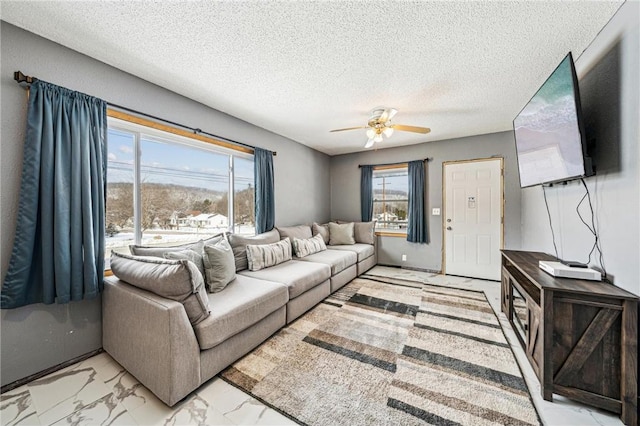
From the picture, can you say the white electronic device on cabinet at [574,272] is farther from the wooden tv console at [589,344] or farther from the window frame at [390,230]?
the window frame at [390,230]

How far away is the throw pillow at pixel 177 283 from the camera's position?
5.18 ft

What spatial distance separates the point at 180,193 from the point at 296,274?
1635 millimetres

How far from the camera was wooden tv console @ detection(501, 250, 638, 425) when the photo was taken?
1.33m

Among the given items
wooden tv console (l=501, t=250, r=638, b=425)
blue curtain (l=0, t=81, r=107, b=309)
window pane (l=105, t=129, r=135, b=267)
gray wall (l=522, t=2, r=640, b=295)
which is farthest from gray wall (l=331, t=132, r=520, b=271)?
blue curtain (l=0, t=81, r=107, b=309)

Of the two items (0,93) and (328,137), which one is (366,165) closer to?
(328,137)

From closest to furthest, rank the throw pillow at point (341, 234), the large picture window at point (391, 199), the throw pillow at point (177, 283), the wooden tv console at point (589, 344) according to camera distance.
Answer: the wooden tv console at point (589, 344)
the throw pillow at point (177, 283)
the throw pillow at point (341, 234)
the large picture window at point (391, 199)

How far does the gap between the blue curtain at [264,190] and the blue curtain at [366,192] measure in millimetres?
2114

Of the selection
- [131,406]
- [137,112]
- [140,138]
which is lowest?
[131,406]

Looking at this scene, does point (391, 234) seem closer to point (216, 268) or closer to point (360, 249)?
point (360, 249)

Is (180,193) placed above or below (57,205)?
above

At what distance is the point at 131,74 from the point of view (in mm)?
2213

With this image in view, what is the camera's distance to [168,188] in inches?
104

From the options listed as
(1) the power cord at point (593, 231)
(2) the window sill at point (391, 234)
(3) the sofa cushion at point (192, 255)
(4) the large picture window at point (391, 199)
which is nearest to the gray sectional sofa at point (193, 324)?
(3) the sofa cushion at point (192, 255)

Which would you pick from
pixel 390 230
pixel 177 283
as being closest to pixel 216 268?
pixel 177 283
